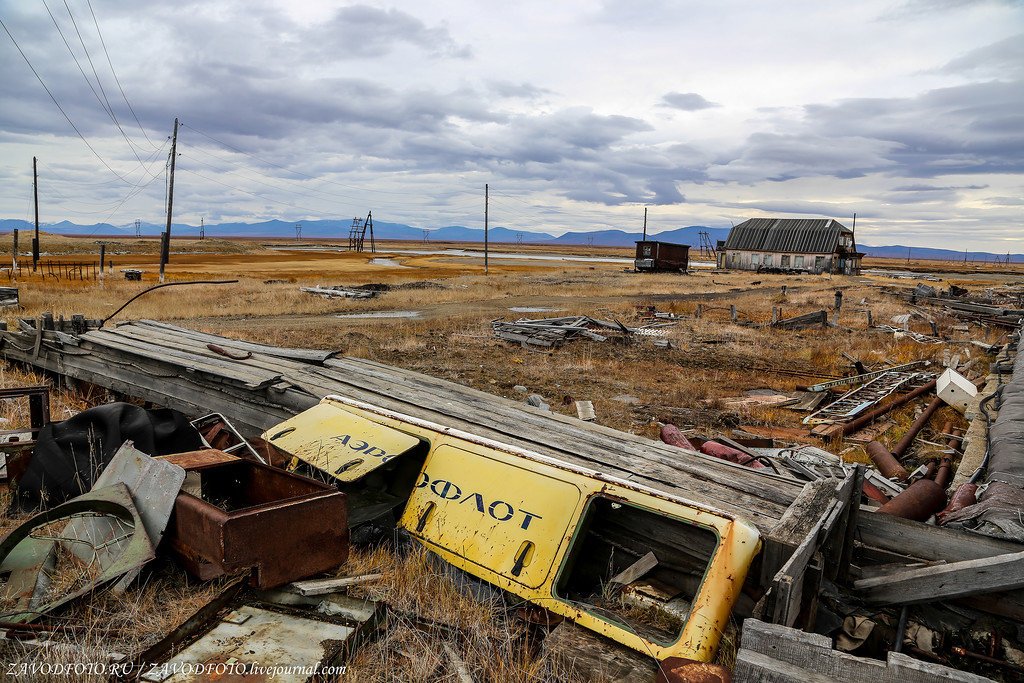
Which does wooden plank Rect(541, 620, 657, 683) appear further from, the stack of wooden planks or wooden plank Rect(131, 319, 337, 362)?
wooden plank Rect(131, 319, 337, 362)

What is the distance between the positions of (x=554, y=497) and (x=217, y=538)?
1.82 m

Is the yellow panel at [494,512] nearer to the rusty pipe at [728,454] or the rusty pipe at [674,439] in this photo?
the rusty pipe at [728,454]

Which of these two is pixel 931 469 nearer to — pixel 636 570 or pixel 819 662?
pixel 636 570

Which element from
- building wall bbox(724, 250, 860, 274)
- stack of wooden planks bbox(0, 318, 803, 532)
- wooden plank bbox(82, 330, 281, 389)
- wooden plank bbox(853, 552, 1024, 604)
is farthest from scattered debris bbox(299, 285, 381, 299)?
building wall bbox(724, 250, 860, 274)

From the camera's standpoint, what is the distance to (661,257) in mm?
60094

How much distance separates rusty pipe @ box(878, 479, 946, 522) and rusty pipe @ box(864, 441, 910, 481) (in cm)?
222

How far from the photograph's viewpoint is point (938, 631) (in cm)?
334

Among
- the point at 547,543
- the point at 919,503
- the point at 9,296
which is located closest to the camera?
the point at 547,543

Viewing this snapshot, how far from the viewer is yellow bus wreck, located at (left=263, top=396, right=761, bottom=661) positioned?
319 centimetres

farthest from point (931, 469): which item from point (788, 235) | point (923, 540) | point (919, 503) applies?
point (788, 235)

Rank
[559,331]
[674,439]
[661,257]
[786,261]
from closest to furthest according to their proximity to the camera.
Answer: [674,439] < [559,331] < [661,257] < [786,261]

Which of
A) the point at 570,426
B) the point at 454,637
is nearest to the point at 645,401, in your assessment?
the point at 570,426

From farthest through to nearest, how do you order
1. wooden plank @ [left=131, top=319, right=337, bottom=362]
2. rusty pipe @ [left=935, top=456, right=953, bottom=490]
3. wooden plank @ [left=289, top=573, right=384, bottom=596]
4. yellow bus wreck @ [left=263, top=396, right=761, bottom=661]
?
wooden plank @ [left=131, top=319, right=337, bottom=362], rusty pipe @ [left=935, top=456, right=953, bottom=490], wooden plank @ [left=289, top=573, right=384, bottom=596], yellow bus wreck @ [left=263, top=396, right=761, bottom=661]

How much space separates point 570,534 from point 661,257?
58.8 meters
